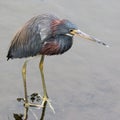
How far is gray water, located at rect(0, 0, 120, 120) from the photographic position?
20.1 ft

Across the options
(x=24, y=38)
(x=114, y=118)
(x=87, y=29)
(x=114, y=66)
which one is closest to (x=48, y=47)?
(x=24, y=38)

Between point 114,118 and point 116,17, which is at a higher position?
point 116,17

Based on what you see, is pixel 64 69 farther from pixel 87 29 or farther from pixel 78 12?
pixel 78 12

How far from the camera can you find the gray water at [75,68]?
6135mm

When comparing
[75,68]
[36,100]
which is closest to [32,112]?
[36,100]

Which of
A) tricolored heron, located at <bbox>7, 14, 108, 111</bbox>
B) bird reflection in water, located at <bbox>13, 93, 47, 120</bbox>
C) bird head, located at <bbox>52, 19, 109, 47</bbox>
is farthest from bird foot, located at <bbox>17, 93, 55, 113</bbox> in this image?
bird head, located at <bbox>52, 19, 109, 47</bbox>

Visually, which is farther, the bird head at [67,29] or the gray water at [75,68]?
the gray water at [75,68]

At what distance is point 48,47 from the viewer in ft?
18.4

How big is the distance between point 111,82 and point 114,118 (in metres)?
0.86

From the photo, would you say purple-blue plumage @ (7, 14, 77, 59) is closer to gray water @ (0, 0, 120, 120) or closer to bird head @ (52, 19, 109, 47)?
bird head @ (52, 19, 109, 47)

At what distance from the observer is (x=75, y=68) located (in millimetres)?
7066

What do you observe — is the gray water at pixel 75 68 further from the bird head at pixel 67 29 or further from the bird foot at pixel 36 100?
the bird head at pixel 67 29

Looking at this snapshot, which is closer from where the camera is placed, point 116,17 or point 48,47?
point 48,47

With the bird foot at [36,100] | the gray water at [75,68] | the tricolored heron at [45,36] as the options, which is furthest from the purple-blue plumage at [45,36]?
the gray water at [75,68]
